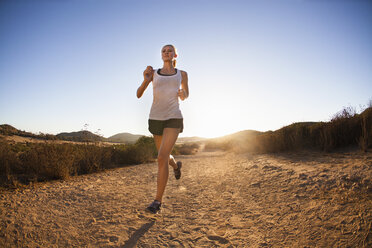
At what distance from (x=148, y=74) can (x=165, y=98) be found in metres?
0.49

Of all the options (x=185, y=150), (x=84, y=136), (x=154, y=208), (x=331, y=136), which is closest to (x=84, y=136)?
(x=84, y=136)

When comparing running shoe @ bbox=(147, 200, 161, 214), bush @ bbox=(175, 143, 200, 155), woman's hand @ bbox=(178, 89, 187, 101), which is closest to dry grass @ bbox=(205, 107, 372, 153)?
woman's hand @ bbox=(178, 89, 187, 101)

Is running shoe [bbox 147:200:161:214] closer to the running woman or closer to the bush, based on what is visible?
the running woman

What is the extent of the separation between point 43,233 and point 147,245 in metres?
1.08

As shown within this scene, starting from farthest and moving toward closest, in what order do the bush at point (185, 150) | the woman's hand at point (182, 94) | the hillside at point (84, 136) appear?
the bush at point (185, 150) → the hillside at point (84, 136) → the woman's hand at point (182, 94)

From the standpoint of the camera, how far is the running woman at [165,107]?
2.68 m

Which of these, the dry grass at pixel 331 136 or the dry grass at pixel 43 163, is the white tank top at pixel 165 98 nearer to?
the dry grass at pixel 43 163

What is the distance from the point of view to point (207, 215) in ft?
8.44

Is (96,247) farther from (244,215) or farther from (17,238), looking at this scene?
(244,215)

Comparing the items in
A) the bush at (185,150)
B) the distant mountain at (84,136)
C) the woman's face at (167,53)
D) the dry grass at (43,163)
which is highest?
the woman's face at (167,53)

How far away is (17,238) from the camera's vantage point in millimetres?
1828

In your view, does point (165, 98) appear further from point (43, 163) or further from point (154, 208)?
point (43, 163)

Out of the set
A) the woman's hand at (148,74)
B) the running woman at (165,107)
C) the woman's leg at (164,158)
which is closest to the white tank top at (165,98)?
the running woman at (165,107)

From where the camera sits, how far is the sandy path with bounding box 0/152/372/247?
1.85 meters
